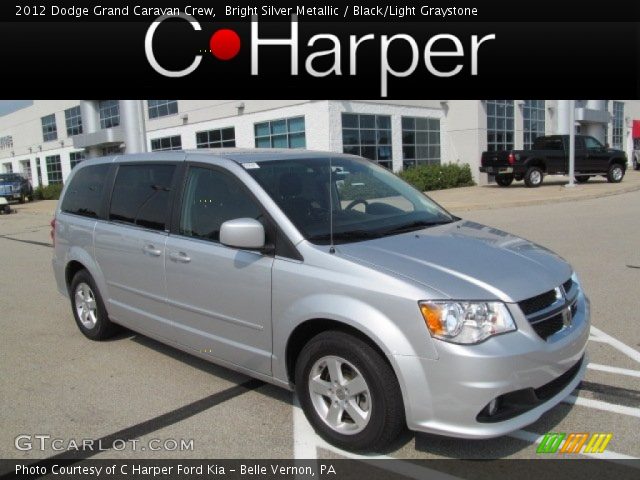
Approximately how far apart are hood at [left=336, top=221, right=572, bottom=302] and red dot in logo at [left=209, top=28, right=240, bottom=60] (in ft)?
74.1

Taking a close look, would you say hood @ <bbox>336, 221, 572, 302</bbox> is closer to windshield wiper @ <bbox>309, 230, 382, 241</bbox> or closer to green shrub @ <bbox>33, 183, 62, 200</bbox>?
windshield wiper @ <bbox>309, 230, 382, 241</bbox>

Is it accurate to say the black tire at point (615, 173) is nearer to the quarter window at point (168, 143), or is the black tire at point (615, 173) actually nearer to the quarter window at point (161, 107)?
the quarter window at point (168, 143)

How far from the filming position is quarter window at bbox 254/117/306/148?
25.5m

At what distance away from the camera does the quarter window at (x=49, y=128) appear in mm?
51259

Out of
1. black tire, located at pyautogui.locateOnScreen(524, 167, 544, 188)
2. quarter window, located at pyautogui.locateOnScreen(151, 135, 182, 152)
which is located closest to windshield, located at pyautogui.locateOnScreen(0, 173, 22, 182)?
quarter window, located at pyautogui.locateOnScreen(151, 135, 182, 152)

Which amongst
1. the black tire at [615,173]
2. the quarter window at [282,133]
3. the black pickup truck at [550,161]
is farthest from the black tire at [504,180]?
the quarter window at [282,133]

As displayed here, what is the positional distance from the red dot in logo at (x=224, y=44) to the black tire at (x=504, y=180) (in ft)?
40.4

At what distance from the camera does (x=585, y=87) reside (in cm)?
3284

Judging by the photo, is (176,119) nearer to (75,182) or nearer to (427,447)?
(75,182)

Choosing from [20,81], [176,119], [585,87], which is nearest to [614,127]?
[585,87]

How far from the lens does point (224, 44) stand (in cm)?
2477

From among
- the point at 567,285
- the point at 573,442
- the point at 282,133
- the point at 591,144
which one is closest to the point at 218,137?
the point at 282,133

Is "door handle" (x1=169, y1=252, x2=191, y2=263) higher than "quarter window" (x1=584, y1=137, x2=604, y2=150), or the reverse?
"quarter window" (x1=584, y1=137, x2=604, y2=150)

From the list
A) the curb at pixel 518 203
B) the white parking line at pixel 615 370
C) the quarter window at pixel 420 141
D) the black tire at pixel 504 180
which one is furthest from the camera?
the quarter window at pixel 420 141
